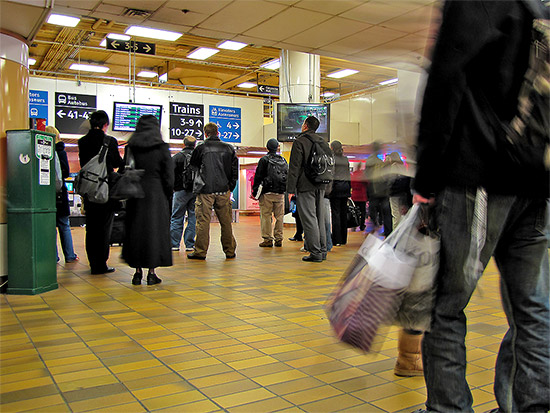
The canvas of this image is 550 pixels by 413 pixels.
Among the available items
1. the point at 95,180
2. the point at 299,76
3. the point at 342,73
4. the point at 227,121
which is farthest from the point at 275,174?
the point at 342,73

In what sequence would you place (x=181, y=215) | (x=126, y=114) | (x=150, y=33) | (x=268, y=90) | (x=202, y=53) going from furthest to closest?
(x=268, y=90), (x=202, y=53), (x=126, y=114), (x=150, y=33), (x=181, y=215)

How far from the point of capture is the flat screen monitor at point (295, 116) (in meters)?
12.6

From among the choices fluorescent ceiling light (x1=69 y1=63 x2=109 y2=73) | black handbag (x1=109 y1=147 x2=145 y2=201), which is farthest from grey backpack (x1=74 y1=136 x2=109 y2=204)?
fluorescent ceiling light (x1=69 y1=63 x2=109 y2=73)

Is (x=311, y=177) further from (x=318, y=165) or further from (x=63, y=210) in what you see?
(x=63, y=210)

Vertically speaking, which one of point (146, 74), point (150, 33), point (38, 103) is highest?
point (146, 74)

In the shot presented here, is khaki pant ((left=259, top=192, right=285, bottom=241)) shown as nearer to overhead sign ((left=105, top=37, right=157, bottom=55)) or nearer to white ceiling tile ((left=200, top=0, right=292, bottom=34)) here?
white ceiling tile ((left=200, top=0, right=292, bottom=34))

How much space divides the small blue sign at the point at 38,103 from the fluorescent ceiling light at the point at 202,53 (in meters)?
4.58

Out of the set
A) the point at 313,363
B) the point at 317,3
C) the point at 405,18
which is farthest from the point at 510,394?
the point at 405,18

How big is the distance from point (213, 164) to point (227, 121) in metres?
9.07

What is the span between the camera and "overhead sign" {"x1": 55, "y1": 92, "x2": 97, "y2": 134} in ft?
43.5

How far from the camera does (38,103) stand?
13031 millimetres

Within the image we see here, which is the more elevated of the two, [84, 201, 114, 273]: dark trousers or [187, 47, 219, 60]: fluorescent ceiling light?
[187, 47, 219, 60]: fluorescent ceiling light

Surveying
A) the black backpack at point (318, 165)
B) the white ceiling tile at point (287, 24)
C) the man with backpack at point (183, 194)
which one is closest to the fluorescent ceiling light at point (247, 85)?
the white ceiling tile at point (287, 24)

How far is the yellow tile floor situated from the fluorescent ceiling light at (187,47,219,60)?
38.1ft
